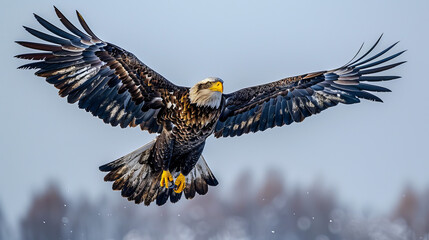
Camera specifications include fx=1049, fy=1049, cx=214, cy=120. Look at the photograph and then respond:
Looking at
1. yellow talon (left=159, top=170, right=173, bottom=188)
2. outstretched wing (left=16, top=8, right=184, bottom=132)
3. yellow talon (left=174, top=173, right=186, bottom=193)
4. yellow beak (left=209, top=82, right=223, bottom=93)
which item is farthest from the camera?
yellow talon (left=174, top=173, right=186, bottom=193)

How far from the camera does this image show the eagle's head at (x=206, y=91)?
988 centimetres

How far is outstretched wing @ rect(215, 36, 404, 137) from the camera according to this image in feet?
35.1

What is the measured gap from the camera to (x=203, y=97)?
991cm

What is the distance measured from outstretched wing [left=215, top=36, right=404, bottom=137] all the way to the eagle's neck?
2.37ft

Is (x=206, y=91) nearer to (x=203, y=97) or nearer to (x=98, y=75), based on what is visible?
(x=203, y=97)

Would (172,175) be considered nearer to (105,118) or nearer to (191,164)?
(191,164)

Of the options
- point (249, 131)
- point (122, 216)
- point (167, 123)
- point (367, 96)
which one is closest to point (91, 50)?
point (167, 123)

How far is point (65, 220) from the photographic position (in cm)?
3061

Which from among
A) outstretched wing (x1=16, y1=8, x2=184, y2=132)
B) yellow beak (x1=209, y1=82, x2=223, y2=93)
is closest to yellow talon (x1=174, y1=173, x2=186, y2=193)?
outstretched wing (x1=16, y1=8, x2=184, y2=132)

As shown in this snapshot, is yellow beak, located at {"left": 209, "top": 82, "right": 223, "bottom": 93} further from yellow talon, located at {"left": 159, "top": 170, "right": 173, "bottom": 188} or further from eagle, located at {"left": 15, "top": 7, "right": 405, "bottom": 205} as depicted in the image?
yellow talon, located at {"left": 159, "top": 170, "right": 173, "bottom": 188}

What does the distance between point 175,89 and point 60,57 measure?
115 cm

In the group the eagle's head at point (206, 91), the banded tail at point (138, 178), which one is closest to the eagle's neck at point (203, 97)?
the eagle's head at point (206, 91)

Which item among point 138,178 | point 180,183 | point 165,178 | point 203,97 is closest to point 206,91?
point 203,97

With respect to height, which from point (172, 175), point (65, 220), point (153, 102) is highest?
point (65, 220)
